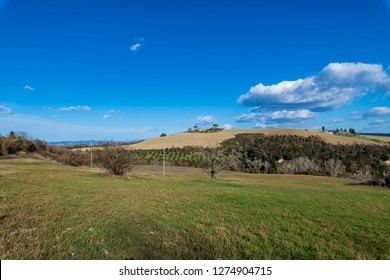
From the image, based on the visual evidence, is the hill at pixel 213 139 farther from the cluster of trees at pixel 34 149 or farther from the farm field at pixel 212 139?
the cluster of trees at pixel 34 149

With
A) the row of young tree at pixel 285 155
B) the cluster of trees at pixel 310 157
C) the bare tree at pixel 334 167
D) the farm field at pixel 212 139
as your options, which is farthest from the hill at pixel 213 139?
the bare tree at pixel 334 167

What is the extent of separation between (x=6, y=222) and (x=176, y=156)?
75.7 metres

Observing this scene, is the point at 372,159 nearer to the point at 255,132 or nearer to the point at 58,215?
the point at 255,132

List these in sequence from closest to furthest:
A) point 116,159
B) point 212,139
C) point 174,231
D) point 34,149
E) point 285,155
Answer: point 174,231 < point 116,159 < point 34,149 < point 285,155 < point 212,139

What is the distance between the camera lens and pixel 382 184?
38.3 meters

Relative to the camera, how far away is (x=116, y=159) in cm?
2431

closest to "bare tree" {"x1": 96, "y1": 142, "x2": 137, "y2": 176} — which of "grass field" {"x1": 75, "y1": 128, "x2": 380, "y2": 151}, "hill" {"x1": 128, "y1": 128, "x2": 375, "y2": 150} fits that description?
"grass field" {"x1": 75, "y1": 128, "x2": 380, "y2": 151}

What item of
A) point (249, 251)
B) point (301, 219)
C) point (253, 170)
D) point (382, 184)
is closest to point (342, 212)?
point (301, 219)

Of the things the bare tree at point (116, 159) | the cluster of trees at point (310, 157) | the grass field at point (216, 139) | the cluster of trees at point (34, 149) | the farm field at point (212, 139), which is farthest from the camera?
the farm field at point (212, 139)

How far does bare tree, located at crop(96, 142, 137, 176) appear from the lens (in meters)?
24.4

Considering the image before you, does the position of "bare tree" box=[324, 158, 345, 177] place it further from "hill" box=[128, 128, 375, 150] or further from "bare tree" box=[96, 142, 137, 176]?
"bare tree" box=[96, 142, 137, 176]

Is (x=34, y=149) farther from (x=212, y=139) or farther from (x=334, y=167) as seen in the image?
(x=334, y=167)

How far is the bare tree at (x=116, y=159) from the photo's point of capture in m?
24.4

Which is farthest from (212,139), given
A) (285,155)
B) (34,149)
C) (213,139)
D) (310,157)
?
(34,149)
